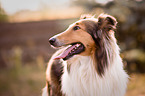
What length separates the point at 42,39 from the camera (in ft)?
30.5

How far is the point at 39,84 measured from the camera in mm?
6332

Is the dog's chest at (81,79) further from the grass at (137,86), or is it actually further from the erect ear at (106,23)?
the grass at (137,86)

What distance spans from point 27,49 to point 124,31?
5318 mm

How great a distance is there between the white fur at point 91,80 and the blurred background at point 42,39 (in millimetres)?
2126

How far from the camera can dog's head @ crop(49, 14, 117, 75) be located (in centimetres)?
264

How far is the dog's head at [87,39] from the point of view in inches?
104

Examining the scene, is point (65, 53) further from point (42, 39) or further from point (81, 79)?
point (42, 39)

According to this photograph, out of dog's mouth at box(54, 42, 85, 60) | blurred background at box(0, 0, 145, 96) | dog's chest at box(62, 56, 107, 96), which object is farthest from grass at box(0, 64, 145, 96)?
dog's mouth at box(54, 42, 85, 60)

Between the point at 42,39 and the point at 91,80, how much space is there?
6.98m

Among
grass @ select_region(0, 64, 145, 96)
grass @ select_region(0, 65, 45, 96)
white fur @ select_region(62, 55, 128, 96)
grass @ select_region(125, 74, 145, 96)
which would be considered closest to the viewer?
white fur @ select_region(62, 55, 128, 96)

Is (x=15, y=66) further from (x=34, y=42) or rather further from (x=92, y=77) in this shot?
(x=92, y=77)

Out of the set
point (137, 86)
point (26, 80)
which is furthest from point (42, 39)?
point (137, 86)

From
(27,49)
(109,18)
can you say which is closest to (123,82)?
(109,18)

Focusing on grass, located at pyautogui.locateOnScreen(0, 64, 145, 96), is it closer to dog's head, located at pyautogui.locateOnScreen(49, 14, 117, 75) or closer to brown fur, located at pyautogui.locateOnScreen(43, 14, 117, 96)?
brown fur, located at pyautogui.locateOnScreen(43, 14, 117, 96)
